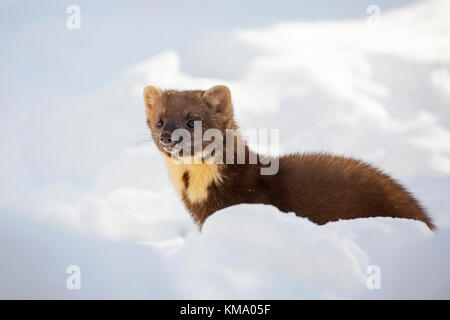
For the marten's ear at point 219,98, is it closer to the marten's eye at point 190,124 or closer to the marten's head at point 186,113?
the marten's head at point 186,113

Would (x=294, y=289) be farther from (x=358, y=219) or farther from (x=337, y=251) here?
→ (x=358, y=219)

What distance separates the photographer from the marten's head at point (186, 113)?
3875 millimetres

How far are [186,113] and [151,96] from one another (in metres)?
0.47

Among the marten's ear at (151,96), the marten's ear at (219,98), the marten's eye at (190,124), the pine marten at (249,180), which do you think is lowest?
the pine marten at (249,180)

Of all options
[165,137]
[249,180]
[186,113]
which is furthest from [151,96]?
[249,180]

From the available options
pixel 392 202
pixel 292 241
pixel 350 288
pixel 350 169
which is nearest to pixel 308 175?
pixel 350 169

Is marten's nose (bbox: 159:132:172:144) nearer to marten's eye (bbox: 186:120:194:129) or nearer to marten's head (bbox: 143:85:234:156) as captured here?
marten's head (bbox: 143:85:234:156)

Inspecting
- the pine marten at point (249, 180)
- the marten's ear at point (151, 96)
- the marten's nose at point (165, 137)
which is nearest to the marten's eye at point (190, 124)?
the pine marten at point (249, 180)

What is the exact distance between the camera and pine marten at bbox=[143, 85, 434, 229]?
387cm

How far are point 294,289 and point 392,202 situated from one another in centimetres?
128

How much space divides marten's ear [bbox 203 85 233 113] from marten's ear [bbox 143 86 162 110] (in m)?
0.38

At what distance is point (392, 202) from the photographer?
3.93 m

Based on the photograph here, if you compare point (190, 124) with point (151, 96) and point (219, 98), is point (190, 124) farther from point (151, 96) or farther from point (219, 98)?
point (151, 96)

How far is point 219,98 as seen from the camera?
4152mm
